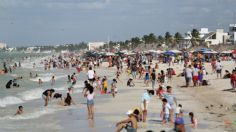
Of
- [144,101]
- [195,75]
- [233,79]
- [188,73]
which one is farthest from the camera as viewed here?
[195,75]

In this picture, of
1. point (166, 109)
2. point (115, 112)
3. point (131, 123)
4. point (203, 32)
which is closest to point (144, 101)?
point (166, 109)

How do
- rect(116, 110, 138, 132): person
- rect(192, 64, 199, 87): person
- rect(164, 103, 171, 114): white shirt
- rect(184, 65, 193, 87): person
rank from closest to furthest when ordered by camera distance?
rect(116, 110, 138, 132): person, rect(164, 103, 171, 114): white shirt, rect(192, 64, 199, 87): person, rect(184, 65, 193, 87): person

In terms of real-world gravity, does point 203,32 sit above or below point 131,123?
above

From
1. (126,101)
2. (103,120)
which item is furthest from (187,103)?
(103,120)

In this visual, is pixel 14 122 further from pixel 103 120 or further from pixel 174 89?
pixel 174 89

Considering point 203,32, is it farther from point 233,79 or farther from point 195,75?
point 233,79

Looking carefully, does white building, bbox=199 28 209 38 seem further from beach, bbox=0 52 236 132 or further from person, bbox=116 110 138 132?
person, bbox=116 110 138 132

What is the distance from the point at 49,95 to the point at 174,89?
8.52 metres

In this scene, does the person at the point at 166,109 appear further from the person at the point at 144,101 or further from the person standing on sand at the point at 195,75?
the person standing on sand at the point at 195,75

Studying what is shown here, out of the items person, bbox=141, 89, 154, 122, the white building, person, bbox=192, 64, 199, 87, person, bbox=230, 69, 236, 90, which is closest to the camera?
person, bbox=141, 89, 154, 122

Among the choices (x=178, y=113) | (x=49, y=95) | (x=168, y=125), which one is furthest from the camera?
(x=49, y=95)

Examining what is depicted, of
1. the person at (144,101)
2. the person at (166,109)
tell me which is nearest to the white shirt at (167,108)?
the person at (166,109)

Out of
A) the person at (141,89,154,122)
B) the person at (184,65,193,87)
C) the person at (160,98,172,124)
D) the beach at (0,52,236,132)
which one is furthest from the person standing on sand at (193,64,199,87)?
the person at (160,98,172,124)

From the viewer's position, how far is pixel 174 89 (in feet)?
88.3
